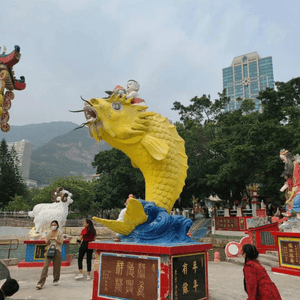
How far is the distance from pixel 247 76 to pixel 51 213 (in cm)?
6848

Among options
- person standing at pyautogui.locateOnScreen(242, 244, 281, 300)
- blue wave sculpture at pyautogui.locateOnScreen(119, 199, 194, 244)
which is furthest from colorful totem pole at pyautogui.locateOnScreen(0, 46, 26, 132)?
person standing at pyautogui.locateOnScreen(242, 244, 281, 300)

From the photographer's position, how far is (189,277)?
10.6 ft

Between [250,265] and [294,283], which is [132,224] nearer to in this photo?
[250,265]

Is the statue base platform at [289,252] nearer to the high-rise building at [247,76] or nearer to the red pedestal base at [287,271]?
the red pedestal base at [287,271]

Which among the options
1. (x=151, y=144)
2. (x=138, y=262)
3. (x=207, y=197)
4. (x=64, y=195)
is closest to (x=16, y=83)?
(x=64, y=195)

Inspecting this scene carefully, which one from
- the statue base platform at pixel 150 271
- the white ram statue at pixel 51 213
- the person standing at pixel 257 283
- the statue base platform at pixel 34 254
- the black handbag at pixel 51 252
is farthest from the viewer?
the white ram statue at pixel 51 213

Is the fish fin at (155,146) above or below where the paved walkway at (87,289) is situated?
above

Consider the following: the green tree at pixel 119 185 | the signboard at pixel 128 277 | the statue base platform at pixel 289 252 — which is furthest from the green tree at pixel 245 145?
the signboard at pixel 128 277

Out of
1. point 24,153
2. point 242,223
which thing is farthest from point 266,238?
point 24,153

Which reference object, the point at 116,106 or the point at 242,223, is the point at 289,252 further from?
the point at 242,223

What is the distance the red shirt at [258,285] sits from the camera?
205 cm

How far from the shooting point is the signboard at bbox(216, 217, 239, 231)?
16016mm

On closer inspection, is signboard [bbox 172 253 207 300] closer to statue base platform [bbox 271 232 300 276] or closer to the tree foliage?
statue base platform [bbox 271 232 300 276]

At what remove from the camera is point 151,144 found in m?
3.83
